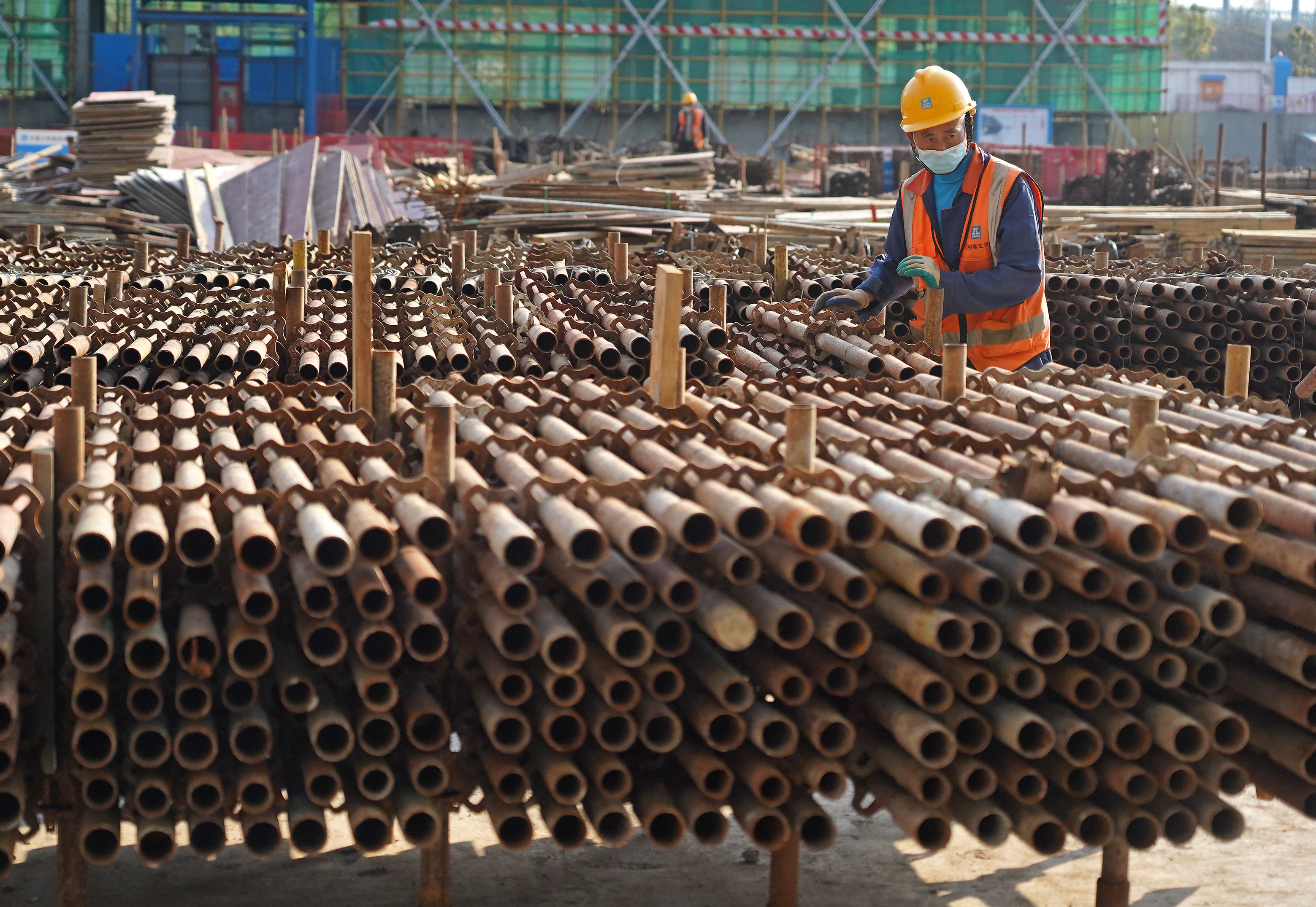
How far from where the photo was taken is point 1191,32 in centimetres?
9375

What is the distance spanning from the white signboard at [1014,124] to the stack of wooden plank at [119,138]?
2378 cm

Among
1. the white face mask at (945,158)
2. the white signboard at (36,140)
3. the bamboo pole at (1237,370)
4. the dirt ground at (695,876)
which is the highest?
the white signboard at (36,140)

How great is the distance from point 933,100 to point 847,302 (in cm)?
109

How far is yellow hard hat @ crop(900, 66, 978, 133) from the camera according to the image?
7.38 metres

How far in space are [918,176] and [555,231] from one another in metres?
10.4

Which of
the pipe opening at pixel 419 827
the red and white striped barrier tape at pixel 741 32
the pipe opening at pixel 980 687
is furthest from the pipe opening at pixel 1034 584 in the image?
the red and white striped barrier tape at pixel 741 32

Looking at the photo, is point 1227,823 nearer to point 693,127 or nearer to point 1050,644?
point 1050,644

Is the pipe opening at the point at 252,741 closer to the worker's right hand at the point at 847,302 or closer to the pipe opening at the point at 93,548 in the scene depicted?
the pipe opening at the point at 93,548

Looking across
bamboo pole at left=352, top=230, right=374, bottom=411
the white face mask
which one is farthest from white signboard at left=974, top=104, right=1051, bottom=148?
bamboo pole at left=352, top=230, right=374, bottom=411

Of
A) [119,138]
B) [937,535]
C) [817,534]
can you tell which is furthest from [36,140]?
[937,535]

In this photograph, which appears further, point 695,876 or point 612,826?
point 695,876

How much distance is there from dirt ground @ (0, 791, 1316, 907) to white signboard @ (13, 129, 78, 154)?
2577cm

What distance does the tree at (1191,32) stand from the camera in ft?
304

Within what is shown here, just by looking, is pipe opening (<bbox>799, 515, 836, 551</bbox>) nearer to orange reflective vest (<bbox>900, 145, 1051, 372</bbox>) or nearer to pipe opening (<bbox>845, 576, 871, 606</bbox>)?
pipe opening (<bbox>845, 576, 871, 606</bbox>)
